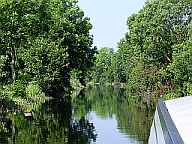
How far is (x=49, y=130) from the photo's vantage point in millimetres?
24250

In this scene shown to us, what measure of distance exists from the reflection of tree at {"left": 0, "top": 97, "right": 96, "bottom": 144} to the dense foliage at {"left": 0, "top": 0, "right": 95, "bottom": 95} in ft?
57.2

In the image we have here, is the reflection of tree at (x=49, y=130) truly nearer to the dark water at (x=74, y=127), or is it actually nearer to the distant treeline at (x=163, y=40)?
the dark water at (x=74, y=127)

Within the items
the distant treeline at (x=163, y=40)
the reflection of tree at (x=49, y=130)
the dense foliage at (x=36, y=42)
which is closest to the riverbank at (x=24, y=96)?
the dense foliage at (x=36, y=42)

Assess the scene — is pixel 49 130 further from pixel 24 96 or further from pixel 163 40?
pixel 163 40

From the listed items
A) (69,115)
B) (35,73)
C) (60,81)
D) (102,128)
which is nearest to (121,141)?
(102,128)

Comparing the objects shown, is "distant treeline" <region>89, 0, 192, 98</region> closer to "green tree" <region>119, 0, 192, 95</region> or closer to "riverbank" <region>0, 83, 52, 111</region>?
"green tree" <region>119, 0, 192, 95</region>

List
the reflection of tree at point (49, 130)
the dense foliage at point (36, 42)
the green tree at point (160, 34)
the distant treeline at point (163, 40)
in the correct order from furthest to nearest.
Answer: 1. the dense foliage at point (36, 42)
2. the green tree at point (160, 34)
3. the distant treeline at point (163, 40)
4. the reflection of tree at point (49, 130)

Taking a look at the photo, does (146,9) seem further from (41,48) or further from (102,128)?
(102,128)

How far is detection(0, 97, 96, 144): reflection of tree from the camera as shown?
20.9 metres

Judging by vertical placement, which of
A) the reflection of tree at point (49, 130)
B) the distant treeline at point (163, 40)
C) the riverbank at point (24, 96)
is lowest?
the reflection of tree at point (49, 130)

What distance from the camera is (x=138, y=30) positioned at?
142ft

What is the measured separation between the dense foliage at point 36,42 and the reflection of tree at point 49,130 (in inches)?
686

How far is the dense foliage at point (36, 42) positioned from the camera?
4881cm

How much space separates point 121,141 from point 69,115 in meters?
12.7
